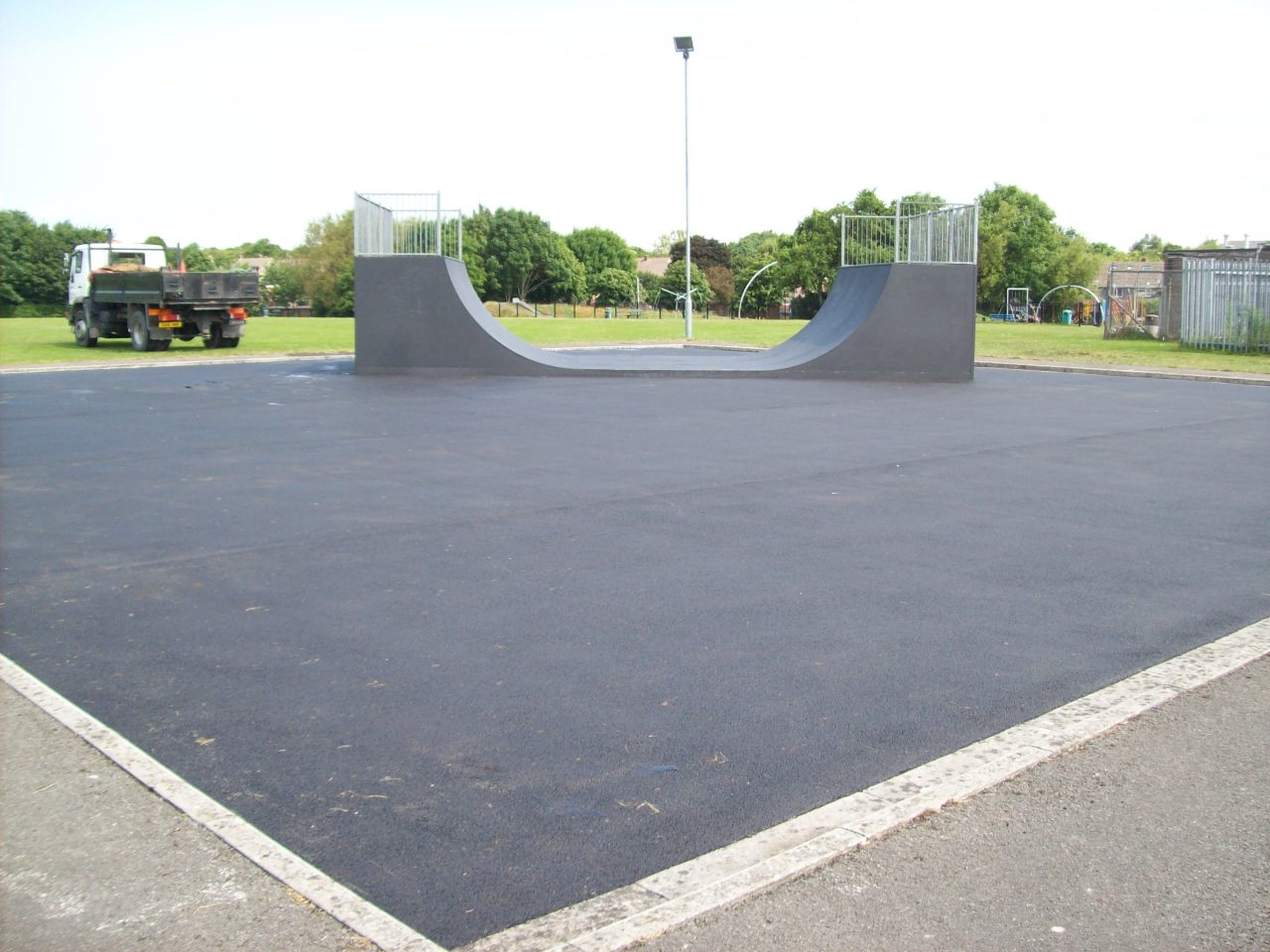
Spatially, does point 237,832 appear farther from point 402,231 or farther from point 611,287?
point 611,287

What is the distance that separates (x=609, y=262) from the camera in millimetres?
138125

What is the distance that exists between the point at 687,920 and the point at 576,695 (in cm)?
190

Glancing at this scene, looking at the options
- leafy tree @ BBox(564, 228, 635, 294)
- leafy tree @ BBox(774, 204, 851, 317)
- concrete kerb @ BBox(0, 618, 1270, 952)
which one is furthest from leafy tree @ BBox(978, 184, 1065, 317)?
concrete kerb @ BBox(0, 618, 1270, 952)

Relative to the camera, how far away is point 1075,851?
3.73 metres

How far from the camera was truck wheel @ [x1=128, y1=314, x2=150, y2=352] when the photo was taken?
28719 mm

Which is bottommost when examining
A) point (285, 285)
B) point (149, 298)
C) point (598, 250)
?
point (149, 298)

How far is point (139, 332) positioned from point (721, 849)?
28.6 m

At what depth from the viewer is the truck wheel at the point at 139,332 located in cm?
2872

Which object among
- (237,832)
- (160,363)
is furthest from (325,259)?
(237,832)

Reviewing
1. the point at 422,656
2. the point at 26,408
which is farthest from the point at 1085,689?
the point at 26,408

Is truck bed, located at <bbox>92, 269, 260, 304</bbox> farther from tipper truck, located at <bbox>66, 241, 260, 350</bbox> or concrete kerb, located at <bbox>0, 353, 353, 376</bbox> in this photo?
concrete kerb, located at <bbox>0, 353, 353, 376</bbox>

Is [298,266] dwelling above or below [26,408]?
above

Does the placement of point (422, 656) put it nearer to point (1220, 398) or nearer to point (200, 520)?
point (200, 520)

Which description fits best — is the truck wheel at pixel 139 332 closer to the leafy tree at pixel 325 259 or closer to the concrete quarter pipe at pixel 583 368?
the concrete quarter pipe at pixel 583 368
